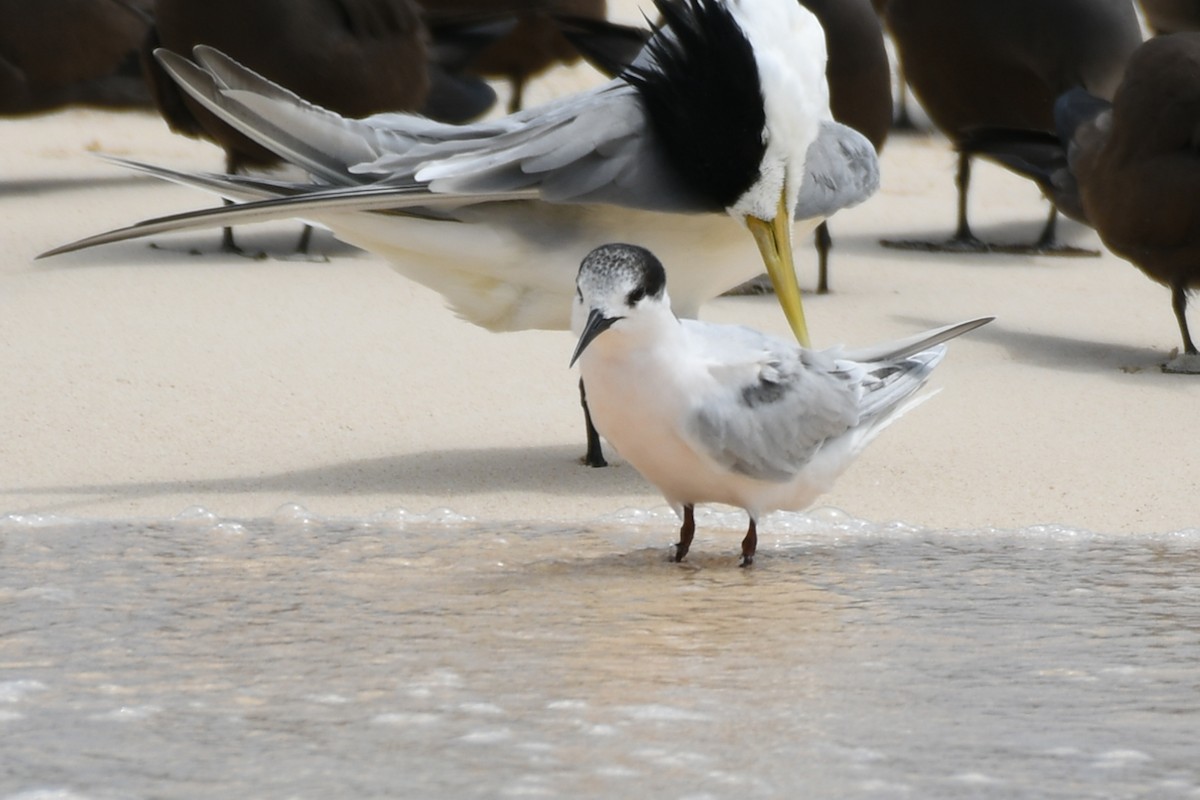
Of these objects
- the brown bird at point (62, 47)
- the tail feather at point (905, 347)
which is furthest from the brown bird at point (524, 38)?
the tail feather at point (905, 347)

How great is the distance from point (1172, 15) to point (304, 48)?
432cm

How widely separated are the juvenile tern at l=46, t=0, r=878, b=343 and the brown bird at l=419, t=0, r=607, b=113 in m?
4.44

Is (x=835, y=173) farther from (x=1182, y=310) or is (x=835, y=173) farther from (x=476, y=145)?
(x=1182, y=310)

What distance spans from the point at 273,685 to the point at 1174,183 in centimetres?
344

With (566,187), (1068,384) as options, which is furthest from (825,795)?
(1068,384)

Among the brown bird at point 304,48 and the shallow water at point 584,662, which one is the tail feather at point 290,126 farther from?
the brown bird at point 304,48

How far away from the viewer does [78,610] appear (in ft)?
9.21

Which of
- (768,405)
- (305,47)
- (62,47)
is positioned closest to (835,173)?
(768,405)

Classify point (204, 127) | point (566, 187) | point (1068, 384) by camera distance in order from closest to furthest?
1. point (566, 187)
2. point (1068, 384)
3. point (204, 127)

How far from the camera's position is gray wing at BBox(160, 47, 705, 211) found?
3764mm

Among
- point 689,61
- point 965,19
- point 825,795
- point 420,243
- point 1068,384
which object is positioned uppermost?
point 965,19

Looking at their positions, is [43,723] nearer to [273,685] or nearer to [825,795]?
[273,685]

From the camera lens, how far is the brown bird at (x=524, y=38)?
848cm

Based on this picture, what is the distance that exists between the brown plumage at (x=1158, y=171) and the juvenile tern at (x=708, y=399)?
6.55 ft
